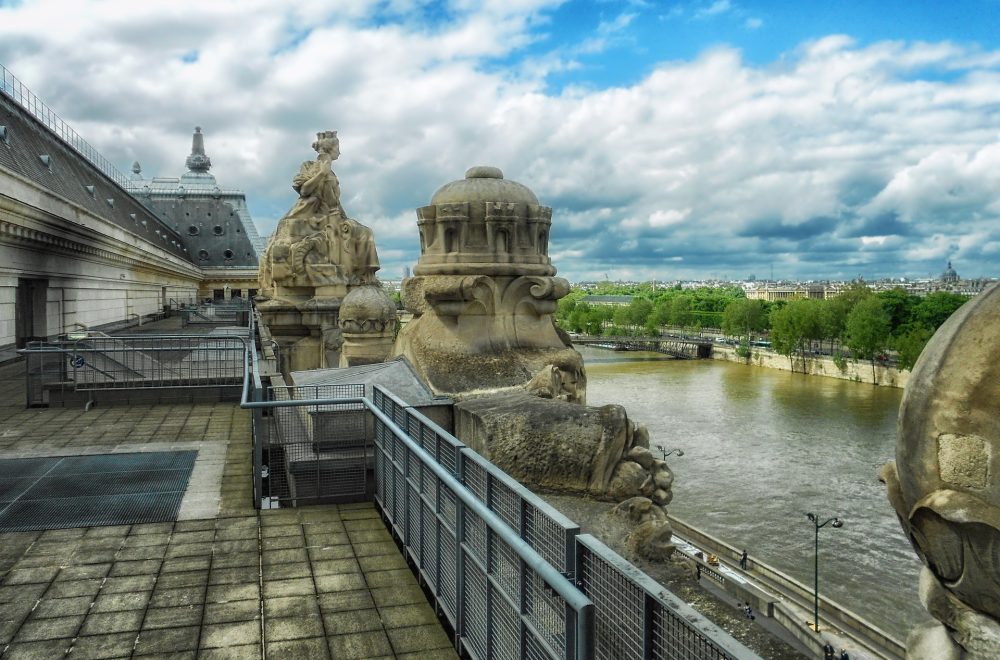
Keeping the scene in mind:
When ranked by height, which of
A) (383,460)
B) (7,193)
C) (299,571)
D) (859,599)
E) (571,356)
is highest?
(7,193)

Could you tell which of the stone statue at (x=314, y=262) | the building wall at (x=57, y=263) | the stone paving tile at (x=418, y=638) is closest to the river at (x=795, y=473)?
the stone statue at (x=314, y=262)

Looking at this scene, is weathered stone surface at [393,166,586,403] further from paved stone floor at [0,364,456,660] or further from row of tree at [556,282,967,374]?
row of tree at [556,282,967,374]

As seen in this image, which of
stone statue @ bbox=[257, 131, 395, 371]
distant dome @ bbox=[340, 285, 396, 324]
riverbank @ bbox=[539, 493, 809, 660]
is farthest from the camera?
stone statue @ bbox=[257, 131, 395, 371]

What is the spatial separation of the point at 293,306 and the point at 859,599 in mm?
18537

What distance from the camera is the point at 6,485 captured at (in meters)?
6.43

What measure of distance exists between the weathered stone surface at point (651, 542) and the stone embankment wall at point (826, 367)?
6090cm

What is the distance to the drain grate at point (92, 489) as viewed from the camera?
220 inches

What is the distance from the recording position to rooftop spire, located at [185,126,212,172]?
279 feet

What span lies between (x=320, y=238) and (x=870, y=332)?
6454 centimetres

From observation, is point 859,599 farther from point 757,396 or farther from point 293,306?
point 757,396

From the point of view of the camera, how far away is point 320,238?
15.7 meters

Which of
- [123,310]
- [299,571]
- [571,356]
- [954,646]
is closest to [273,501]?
[299,571]

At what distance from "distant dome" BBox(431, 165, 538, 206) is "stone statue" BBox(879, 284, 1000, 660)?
5.27m

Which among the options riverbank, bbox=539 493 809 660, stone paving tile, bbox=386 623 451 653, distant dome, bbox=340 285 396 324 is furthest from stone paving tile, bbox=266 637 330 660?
distant dome, bbox=340 285 396 324
